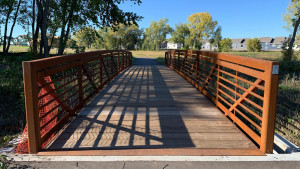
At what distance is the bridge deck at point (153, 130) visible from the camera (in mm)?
3318

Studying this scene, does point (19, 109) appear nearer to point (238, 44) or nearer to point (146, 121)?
point (146, 121)

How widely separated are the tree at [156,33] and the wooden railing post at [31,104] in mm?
88287

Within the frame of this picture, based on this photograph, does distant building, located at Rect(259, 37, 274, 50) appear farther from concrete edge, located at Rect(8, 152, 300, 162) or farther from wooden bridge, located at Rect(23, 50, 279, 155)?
concrete edge, located at Rect(8, 152, 300, 162)

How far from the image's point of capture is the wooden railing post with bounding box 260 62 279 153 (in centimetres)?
303

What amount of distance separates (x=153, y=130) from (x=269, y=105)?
1732 mm

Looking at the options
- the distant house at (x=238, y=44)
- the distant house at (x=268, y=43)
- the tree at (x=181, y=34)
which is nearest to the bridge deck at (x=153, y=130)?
the tree at (x=181, y=34)

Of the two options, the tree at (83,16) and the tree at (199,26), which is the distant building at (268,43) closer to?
the tree at (199,26)

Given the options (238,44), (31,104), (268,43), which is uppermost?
(268,43)

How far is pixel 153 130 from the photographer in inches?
156

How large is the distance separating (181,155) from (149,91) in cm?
418

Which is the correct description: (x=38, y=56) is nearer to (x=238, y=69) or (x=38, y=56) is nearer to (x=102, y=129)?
(x=102, y=129)

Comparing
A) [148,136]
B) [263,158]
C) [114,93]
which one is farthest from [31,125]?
[114,93]

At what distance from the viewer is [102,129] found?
4.02m

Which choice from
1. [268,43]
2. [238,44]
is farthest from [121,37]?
[268,43]
